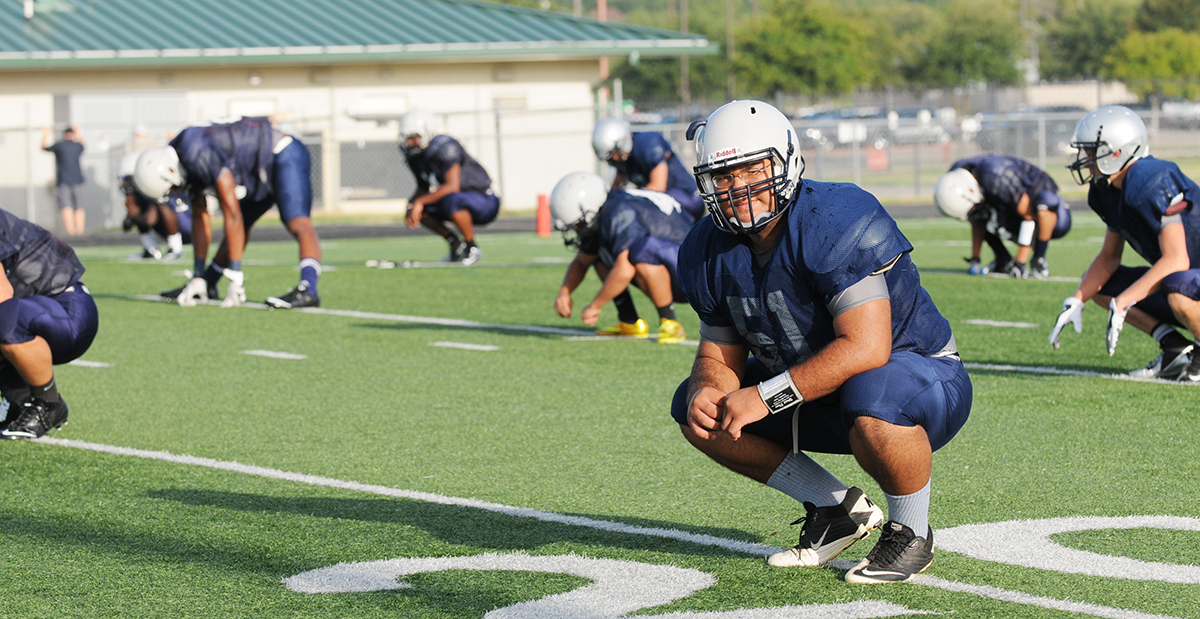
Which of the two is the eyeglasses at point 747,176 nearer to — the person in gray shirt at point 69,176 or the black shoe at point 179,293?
the black shoe at point 179,293

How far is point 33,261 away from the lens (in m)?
6.13

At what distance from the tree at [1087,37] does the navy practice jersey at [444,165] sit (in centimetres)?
5363

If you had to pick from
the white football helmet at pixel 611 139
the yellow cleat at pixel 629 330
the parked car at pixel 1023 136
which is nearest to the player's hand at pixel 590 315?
the yellow cleat at pixel 629 330

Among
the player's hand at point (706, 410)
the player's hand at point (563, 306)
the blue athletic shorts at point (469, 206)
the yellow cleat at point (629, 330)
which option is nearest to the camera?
the player's hand at point (706, 410)

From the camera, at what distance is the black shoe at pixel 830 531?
157 inches

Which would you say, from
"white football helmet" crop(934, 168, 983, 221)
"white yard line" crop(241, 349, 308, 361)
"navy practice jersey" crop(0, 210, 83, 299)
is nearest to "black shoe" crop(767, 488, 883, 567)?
"navy practice jersey" crop(0, 210, 83, 299)

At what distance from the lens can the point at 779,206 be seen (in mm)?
3768

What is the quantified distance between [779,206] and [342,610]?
1.60 m

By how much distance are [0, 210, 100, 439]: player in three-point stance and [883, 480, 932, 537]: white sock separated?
383 centimetres

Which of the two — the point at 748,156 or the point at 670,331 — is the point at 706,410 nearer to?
the point at 748,156

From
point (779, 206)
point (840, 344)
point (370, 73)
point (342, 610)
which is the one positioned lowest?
point (342, 610)

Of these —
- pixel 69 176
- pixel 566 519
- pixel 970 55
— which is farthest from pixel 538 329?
pixel 970 55

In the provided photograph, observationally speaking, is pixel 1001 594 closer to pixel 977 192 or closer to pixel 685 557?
pixel 685 557

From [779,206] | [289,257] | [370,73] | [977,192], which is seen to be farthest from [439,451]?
[370,73]
